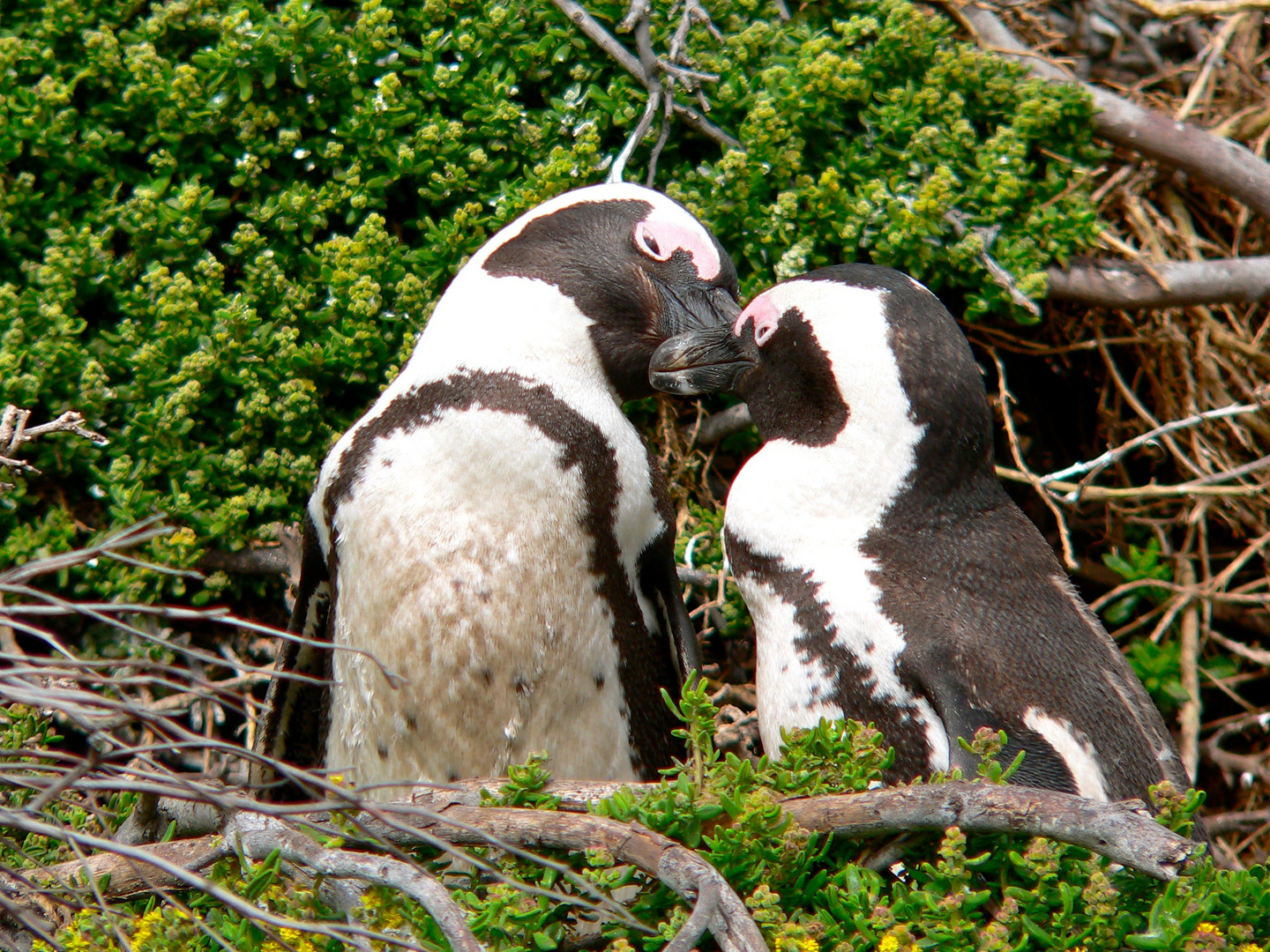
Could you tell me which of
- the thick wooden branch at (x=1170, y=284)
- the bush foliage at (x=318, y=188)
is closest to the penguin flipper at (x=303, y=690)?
the bush foliage at (x=318, y=188)

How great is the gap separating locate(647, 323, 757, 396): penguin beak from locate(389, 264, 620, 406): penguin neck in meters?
0.11

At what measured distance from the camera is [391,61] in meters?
2.45

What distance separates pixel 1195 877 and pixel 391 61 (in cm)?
205

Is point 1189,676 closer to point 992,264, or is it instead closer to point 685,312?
point 992,264

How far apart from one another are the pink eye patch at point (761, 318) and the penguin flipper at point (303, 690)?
2.80 feet

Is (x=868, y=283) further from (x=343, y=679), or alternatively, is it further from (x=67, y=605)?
(x=67, y=605)

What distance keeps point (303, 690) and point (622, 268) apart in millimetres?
975

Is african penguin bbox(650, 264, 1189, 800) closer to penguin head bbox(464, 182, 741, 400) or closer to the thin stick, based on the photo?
penguin head bbox(464, 182, 741, 400)

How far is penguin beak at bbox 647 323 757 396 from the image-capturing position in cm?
212

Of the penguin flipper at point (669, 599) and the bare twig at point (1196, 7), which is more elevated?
the bare twig at point (1196, 7)

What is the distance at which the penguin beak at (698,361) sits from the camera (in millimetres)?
2125

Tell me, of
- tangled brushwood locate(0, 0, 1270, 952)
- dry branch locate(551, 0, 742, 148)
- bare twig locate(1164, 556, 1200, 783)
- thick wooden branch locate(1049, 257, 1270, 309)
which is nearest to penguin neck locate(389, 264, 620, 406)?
tangled brushwood locate(0, 0, 1270, 952)

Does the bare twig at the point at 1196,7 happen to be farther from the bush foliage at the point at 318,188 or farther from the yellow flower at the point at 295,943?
the yellow flower at the point at 295,943

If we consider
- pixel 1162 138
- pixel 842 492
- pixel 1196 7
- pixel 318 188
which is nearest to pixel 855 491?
pixel 842 492
